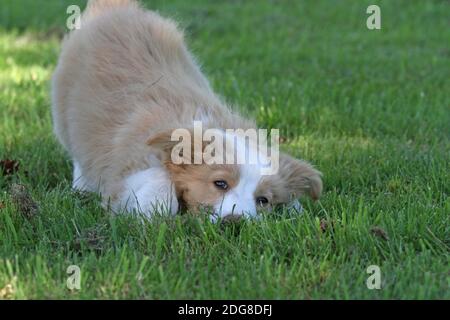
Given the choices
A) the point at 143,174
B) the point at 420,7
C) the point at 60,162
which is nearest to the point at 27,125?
the point at 60,162

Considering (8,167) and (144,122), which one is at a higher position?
(144,122)

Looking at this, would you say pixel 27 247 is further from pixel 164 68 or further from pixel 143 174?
pixel 164 68

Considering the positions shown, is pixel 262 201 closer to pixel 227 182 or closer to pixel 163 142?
pixel 227 182

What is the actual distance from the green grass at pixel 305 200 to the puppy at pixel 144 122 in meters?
0.17

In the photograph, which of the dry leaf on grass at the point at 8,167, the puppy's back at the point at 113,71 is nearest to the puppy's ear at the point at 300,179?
the puppy's back at the point at 113,71

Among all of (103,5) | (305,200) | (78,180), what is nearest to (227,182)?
(305,200)

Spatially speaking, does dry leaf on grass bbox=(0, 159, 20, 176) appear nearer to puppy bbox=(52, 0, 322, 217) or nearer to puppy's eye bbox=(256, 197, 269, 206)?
puppy bbox=(52, 0, 322, 217)

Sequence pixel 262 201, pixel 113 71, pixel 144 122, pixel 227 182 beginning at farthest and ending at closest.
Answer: pixel 113 71
pixel 144 122
pixel 262 201
pixel 227 182

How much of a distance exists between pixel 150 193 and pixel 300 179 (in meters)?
0.81

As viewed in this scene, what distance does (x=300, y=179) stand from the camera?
446 centimetres

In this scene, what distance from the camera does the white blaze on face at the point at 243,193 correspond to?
4.04 m

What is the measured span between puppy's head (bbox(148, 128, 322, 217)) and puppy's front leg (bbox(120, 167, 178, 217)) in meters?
0.06

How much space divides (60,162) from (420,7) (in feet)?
22.0

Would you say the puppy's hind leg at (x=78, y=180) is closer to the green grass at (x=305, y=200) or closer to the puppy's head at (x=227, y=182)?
the green grass at (x=305, y=200)
